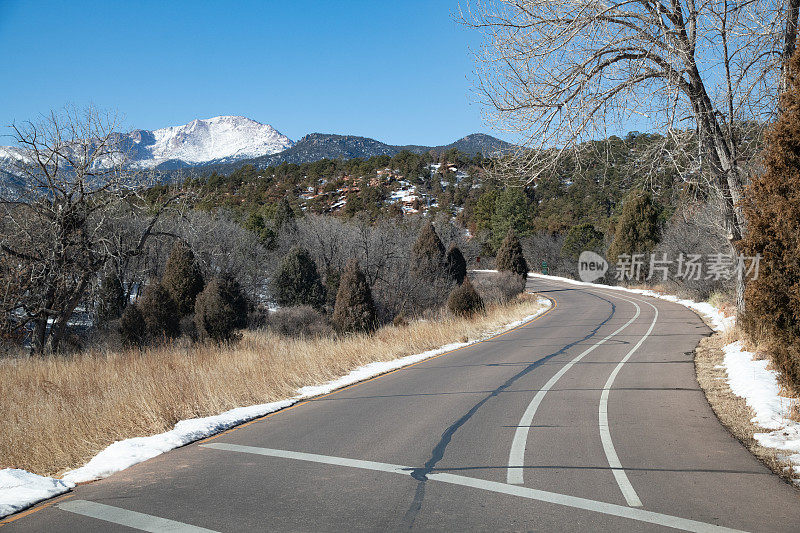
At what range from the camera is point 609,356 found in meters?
14.2

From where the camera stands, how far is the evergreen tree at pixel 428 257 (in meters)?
37.8

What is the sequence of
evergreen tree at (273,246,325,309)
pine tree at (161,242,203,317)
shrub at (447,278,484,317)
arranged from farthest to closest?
evergreen tree at (273,246,325,309) → shrub at (447,278,484,317) → pine tree at (161,242,203,317)

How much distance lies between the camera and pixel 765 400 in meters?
8.01

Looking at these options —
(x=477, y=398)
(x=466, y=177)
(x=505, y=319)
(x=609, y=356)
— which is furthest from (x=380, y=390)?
(x=466, y=177)

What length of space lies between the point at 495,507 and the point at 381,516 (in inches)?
36.6

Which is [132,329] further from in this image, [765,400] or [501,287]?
[501,287]

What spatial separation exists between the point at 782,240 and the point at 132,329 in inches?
772

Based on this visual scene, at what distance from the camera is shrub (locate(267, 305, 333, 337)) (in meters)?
26.2

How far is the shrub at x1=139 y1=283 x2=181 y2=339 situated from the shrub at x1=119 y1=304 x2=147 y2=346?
0.34 meters

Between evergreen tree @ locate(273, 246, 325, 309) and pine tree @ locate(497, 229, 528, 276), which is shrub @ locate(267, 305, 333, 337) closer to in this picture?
evergreen tree @ locate(273, 246, 325, 309)

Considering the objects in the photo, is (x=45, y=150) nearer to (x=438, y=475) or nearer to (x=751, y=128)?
(x=438, y=475)

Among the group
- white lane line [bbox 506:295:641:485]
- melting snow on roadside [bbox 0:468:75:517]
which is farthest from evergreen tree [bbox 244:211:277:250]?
melting snow on roadside [bbox 0:468:75:517]

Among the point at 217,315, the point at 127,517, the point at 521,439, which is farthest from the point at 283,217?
the point at 127,517

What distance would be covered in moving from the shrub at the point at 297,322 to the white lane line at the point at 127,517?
20.7 m
